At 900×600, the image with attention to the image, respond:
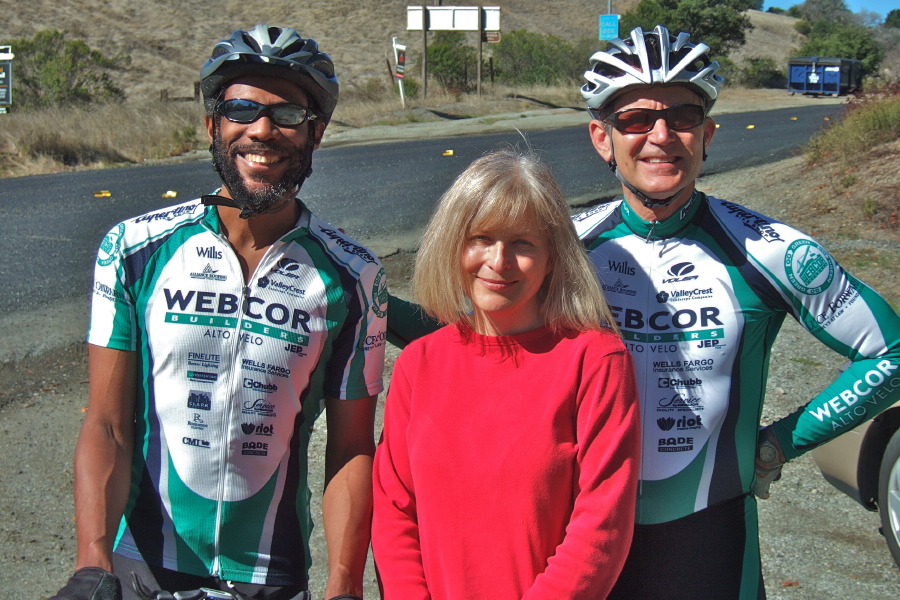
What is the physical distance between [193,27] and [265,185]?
192 feet

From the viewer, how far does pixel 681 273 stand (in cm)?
234

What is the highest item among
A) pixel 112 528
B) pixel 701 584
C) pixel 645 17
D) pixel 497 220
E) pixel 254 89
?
pixel 645 17

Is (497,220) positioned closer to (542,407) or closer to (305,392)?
(542,407)

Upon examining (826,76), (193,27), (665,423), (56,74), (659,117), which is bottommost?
(665,423)

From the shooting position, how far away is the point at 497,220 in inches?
80.4

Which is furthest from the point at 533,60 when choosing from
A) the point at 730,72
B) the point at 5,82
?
the point at 5,82

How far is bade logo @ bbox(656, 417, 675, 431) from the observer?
2.28 m

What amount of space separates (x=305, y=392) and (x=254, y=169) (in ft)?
2.02

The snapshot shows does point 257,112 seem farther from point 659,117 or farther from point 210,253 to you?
point 659,117

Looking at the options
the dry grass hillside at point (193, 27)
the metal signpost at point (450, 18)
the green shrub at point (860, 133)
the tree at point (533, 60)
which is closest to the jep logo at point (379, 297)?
the green shrub at point (860, 133)

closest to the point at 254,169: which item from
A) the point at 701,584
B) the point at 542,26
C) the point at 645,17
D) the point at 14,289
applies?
the point at 701,584

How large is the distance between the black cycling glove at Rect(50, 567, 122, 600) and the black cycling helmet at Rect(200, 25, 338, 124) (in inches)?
49.5

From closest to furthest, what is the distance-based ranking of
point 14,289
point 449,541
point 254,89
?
point 449,541, point 254,89, point 14,289

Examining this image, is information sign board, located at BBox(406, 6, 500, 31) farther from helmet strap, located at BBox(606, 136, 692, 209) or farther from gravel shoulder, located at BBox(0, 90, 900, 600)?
helmet strap, located at BBox(606, 136, 692, 209)
